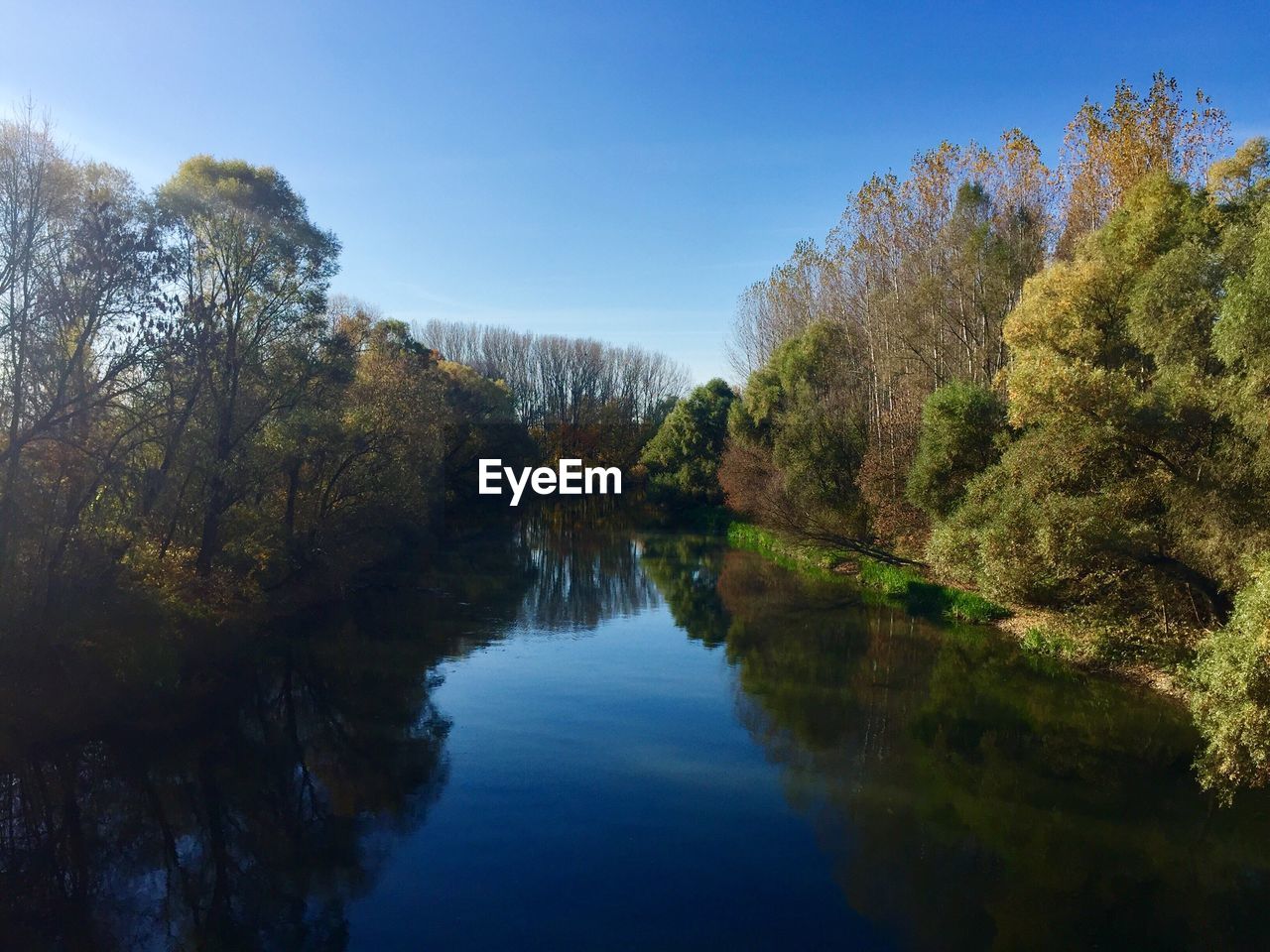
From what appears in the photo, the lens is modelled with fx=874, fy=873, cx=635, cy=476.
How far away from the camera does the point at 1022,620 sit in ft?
68.9

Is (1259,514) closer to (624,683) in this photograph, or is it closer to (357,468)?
(624,683)

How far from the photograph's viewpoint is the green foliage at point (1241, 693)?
9391 mm

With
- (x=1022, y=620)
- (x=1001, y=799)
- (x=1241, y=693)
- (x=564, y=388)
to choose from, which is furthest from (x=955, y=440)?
(x=564, y=388)

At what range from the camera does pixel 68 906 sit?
29.3 feet

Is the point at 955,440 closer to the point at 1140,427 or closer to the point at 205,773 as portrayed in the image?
the point at 1140,427

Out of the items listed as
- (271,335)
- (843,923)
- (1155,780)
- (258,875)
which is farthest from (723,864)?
(271,335)

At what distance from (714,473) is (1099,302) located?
32096mm

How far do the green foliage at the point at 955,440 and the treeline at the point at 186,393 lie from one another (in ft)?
47.9

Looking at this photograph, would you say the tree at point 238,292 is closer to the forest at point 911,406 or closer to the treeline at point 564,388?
the forest at point 911,406

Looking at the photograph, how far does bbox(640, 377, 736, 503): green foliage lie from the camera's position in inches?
1914

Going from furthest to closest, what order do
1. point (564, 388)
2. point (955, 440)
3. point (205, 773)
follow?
point (564, 388), point (955, 440), point (205, 773)

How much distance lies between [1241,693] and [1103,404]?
5768 mm

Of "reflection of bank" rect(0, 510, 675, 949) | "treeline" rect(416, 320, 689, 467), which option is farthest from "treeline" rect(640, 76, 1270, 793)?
"treeline" rect(416, 320, 689, 467)

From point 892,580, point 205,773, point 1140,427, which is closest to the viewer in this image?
point 205,773
